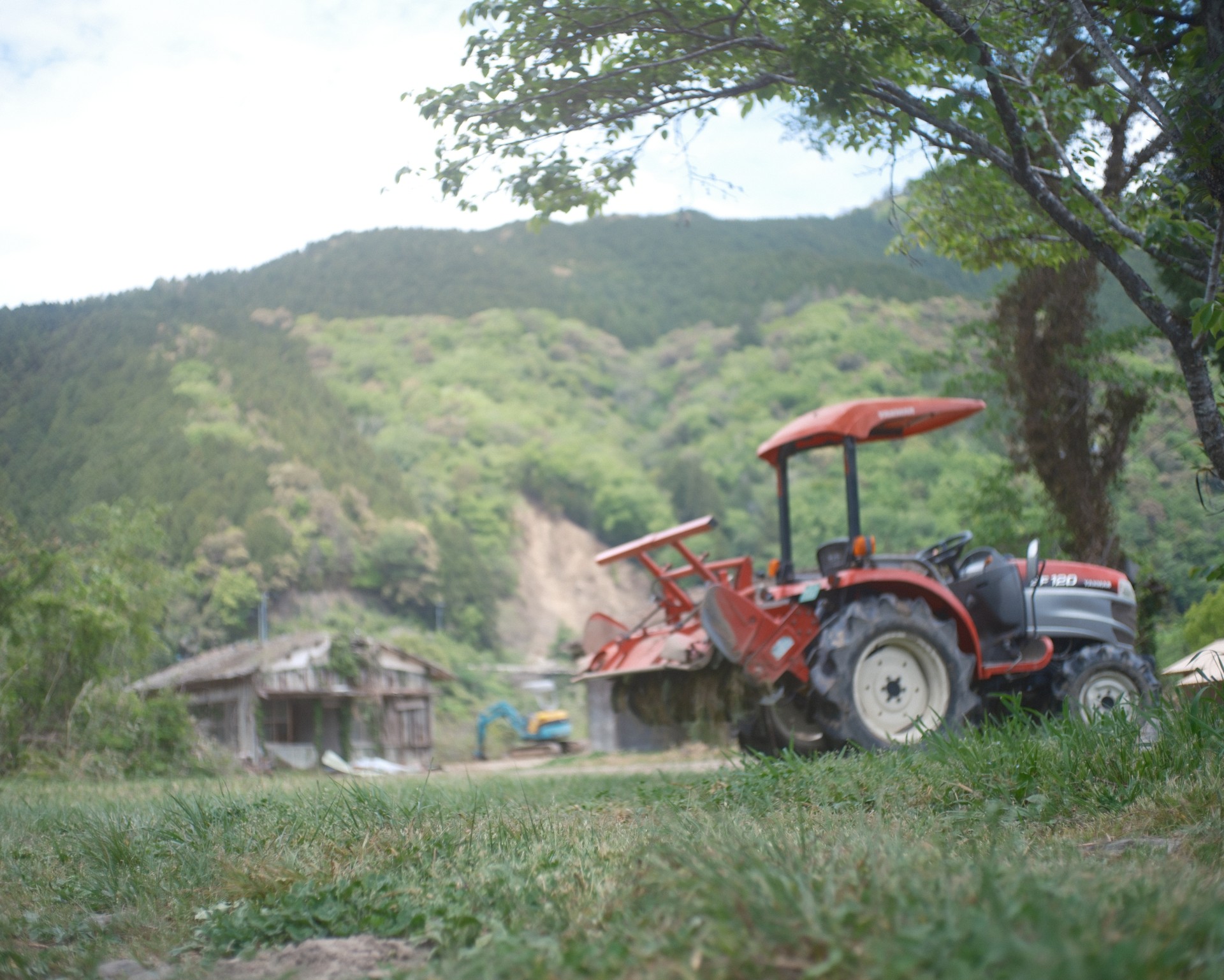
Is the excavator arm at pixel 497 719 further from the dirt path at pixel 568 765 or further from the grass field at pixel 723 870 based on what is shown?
the grass field at pixel 723 870

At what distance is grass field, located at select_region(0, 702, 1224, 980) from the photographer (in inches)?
74.5

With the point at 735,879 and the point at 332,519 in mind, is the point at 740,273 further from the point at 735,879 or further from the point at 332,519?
the point at 735,879

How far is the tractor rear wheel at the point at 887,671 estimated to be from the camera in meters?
6.79

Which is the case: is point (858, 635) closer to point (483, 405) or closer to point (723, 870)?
point (723, 870)

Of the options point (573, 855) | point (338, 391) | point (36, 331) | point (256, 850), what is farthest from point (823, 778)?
point (338, 391)

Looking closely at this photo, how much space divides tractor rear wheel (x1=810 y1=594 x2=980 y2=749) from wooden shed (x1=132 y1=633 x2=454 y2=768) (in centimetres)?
2121

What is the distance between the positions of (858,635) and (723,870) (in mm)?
4740

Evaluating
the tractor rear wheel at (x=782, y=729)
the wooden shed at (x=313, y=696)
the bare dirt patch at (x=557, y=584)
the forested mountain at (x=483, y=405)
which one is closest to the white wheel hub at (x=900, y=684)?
the tractor rear wheel at (x=782, y=729)

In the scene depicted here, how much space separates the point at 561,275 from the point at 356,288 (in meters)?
20.9

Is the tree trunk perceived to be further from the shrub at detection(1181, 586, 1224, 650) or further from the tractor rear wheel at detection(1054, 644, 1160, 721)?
the tractor rear wheel at detection(1054, 644, 1160, 721)

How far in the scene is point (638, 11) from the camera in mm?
5656

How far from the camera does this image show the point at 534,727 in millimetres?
32406

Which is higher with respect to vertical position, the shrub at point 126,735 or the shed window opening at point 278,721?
the shrub at point 126,735

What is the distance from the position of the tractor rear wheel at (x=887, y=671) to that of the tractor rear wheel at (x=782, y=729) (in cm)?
30
